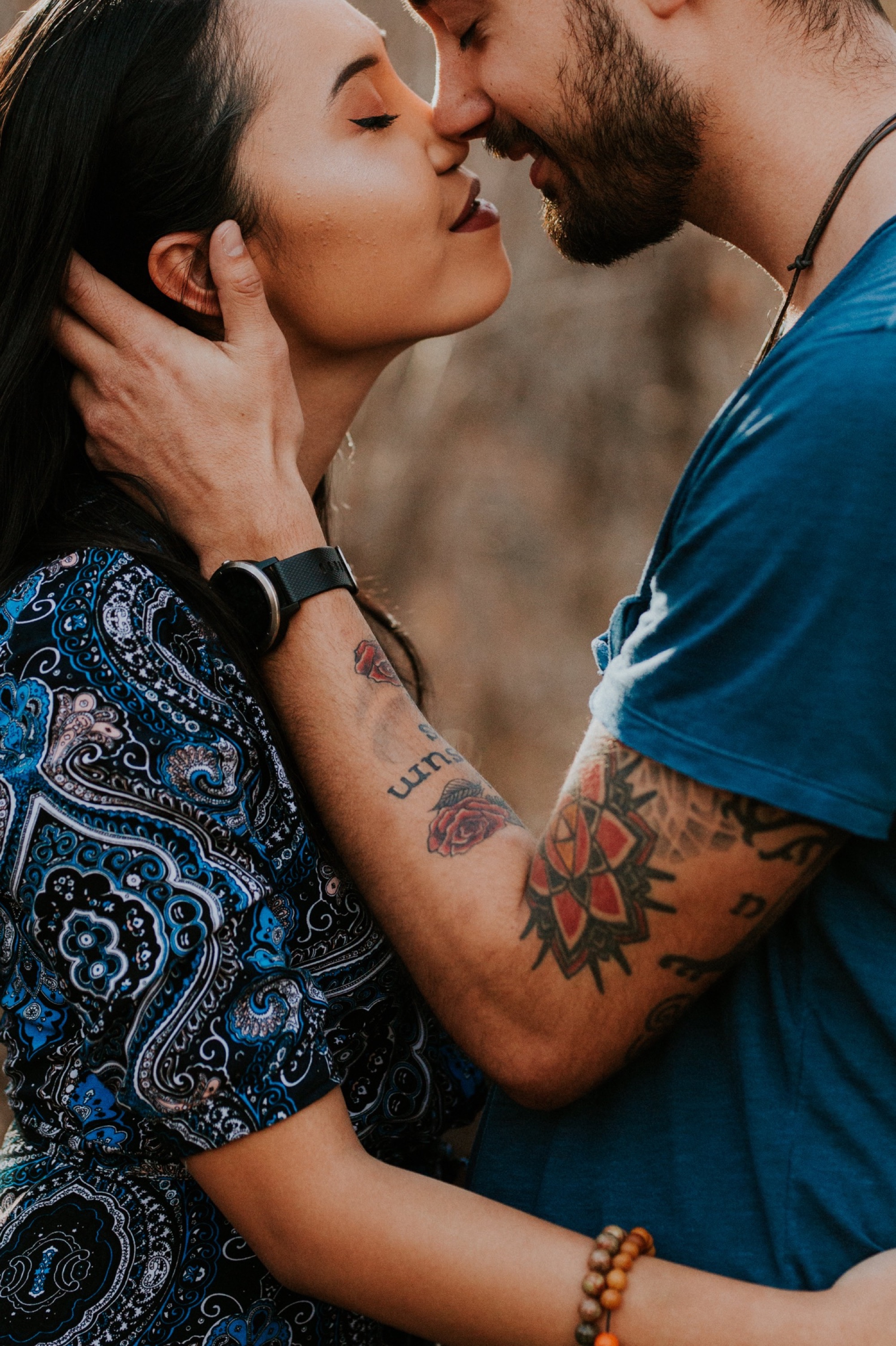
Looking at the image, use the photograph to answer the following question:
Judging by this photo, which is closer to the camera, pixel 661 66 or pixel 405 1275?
pixel 405 1275

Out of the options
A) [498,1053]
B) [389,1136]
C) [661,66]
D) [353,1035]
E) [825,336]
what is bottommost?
[389,1136]

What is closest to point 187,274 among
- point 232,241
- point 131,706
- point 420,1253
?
point 232,241

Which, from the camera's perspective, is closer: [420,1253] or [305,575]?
[420,1253]

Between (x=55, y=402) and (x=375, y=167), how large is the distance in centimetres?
67

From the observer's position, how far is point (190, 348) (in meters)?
1.90

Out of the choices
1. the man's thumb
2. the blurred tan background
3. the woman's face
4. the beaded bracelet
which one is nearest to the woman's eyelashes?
the woman's face

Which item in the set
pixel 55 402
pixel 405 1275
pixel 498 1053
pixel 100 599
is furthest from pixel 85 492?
pixel 405 1275

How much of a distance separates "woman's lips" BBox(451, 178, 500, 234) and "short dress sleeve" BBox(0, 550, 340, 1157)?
0.98m

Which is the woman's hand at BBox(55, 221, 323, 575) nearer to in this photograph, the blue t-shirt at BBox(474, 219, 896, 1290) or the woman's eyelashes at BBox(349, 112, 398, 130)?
the woman's eyelashes at BBox(349, 112, 398, 130)

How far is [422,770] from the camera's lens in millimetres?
1732

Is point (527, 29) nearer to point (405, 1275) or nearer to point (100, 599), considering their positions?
point (100, 599)

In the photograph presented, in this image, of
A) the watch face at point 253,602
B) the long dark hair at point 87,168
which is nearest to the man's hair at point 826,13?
the long dark hair at point 87,168

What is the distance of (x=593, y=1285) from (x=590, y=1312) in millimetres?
28

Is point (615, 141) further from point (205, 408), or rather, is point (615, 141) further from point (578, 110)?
point (205, 408)
